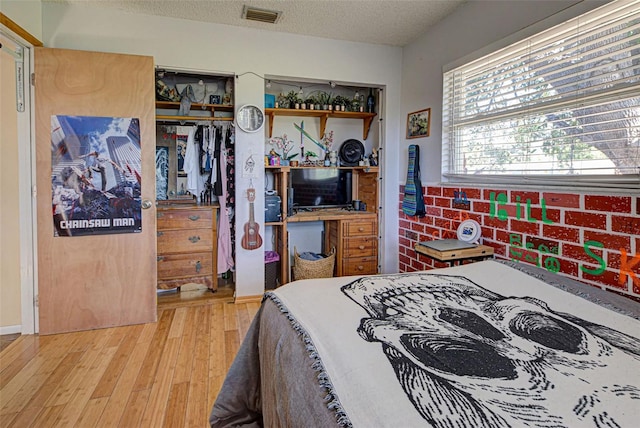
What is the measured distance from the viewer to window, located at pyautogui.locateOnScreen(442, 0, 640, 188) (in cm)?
166

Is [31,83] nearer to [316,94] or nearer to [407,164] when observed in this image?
[316,94]

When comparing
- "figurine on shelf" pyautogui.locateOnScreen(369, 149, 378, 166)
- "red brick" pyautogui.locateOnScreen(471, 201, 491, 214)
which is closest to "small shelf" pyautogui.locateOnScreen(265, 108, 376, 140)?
"figurine on shelf" pyautogui.locateOnScreen(369, 149, 378, 166)

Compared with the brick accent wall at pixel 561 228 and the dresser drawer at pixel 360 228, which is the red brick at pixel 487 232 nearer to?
the brick accent wall at pixel 561 228

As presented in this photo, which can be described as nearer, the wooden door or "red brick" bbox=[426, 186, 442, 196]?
the wooden door

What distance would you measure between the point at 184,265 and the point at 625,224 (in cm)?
319

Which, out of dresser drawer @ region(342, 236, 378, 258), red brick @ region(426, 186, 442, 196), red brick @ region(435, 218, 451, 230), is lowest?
dresser drawer @ region(342, 236, 378, 258)

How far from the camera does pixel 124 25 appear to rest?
279 centimetres

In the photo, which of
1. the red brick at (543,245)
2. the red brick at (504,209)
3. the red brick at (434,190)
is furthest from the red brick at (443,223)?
the red brick at (543,245)

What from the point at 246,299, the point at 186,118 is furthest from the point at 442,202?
the point at 186,118

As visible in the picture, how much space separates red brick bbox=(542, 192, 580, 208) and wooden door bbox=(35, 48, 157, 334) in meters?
2.69

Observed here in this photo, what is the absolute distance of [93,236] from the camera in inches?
102

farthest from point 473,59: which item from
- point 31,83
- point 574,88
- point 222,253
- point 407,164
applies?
point 31,83

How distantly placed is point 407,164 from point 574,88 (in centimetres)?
162

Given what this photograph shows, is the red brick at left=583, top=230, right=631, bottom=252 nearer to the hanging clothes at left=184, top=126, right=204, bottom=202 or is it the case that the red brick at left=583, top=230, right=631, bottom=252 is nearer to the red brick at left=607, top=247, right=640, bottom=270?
the red brick at left=607, top=247, right=640, bottom=270
